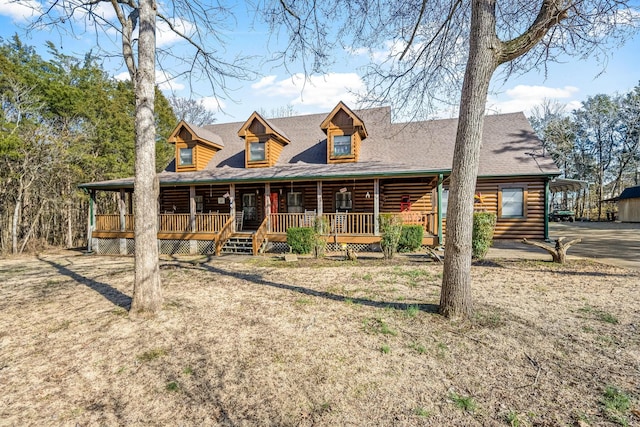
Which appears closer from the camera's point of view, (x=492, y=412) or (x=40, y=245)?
(x=492, y=412)

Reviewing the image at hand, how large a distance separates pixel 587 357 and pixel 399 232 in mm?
6929

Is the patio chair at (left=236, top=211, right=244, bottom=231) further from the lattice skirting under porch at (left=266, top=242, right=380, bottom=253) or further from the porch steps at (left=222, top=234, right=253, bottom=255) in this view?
the lattice skirting under porch at (left=266, top=242, right=380, bottom=253)

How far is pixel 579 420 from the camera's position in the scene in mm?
2652

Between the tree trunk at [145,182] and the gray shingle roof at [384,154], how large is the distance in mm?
7569

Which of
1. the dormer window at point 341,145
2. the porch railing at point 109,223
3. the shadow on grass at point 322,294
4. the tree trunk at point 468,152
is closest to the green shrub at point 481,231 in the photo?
the shadow on grass at point 322,294

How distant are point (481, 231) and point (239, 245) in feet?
30.1

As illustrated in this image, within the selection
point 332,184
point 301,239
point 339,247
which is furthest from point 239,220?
point 339,247

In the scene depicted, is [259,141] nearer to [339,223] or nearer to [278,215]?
[278,215]

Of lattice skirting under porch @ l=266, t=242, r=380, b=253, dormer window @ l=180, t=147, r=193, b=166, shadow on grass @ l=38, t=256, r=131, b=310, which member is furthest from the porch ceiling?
shadow on grass @ l=38, t=256, r=131, b=310

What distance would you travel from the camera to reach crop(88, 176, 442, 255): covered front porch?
41.0 ft

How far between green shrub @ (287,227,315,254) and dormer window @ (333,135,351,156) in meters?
4.87

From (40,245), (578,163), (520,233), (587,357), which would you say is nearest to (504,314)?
(587,357)

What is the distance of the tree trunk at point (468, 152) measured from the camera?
4664mm

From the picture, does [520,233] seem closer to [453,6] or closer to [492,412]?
[453,6]
